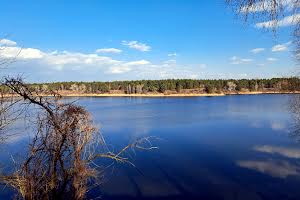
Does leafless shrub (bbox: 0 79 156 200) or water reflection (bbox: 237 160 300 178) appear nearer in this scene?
leafless shrub (bbox: 0 79 156 200)

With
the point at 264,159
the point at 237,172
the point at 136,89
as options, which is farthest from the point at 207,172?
the point at 136,89

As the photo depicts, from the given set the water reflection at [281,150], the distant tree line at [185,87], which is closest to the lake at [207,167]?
the water reflection at [281,150]

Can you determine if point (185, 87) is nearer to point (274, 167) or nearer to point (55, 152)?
point (274, 167)

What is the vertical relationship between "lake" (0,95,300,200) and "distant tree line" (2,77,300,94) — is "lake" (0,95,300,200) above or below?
below

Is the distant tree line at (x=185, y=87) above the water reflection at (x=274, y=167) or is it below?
above

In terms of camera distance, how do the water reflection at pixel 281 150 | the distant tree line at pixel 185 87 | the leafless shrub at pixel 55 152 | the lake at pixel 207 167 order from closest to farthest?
the leafless shrub at pixel 55 152 < the lake at pixel 207 167 < the water reflection at pixel 281 150 < the distant tree line at pixel 185 87

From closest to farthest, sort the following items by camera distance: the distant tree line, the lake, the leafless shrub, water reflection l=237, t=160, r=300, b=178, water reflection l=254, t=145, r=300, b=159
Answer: the leafless shrub < the lake < water reflection l=237, t=160, r=300, b=178 < water reflection l=254, t=145, r=300, b=159 < the distant tree line

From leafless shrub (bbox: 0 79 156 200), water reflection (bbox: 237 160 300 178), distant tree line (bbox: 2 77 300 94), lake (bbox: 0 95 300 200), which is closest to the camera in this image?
leafless shrub (bbox: 0 79 156 200)

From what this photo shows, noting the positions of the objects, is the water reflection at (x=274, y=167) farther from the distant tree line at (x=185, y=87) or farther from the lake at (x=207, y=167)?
the distant tree line at (x=185, y=87)

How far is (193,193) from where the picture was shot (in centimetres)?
1370

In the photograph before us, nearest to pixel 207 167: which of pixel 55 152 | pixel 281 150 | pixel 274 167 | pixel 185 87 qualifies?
pixel 274 167

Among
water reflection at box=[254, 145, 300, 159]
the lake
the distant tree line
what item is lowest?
the lake

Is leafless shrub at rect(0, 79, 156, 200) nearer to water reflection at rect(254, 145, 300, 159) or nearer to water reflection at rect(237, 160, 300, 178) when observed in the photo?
water reflection at rect(237, 160, 300, 178)

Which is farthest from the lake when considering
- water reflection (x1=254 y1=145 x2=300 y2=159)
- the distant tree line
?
the distant tree line
